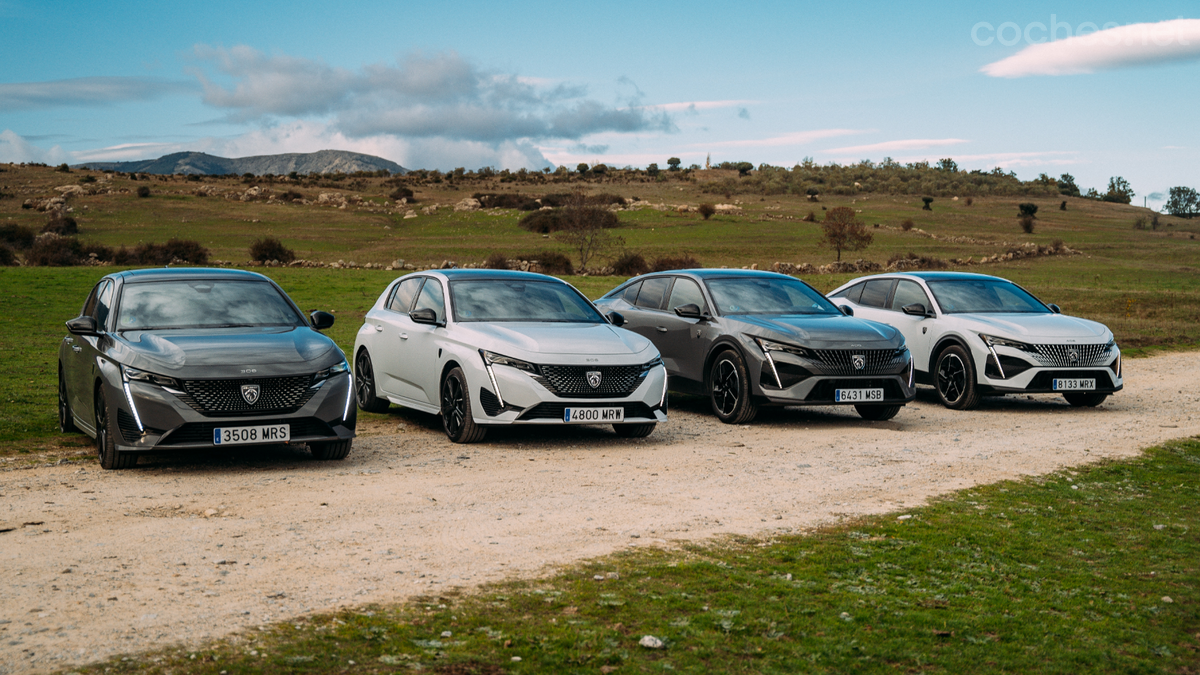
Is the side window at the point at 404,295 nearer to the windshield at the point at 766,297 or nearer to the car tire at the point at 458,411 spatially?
the car tire at the point at 458,411

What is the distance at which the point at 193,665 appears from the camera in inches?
172

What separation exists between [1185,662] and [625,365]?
6.31 meters

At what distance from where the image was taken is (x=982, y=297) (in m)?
15.0

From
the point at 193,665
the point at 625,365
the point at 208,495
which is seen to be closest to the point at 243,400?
the point at 208,495

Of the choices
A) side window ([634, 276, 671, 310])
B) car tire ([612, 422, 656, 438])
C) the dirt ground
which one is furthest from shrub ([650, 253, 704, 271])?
car tire ([612, 422, 656, 438])

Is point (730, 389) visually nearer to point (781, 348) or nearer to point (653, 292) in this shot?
point (781, 348)

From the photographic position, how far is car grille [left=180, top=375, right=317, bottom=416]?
8648 millimetres

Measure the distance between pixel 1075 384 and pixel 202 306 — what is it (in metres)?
10.1

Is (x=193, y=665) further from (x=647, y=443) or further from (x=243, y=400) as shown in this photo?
(x=647, y=443)

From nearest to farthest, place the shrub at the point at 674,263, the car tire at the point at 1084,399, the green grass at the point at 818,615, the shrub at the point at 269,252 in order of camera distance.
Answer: the green grass at the point at 818,615, the car tire at the point at 1084,399, the shrub at the point at 674,263, the shrub at the point at 269,252

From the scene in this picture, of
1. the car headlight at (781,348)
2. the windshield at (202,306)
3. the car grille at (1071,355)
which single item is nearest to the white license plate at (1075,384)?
the car grille at (1071,355)

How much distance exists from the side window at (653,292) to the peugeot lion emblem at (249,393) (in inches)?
246

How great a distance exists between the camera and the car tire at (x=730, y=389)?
40.0 feet

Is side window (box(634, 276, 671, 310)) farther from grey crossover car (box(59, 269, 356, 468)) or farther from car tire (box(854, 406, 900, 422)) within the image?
grey crossover car (box(59, 269, 356, 468))
